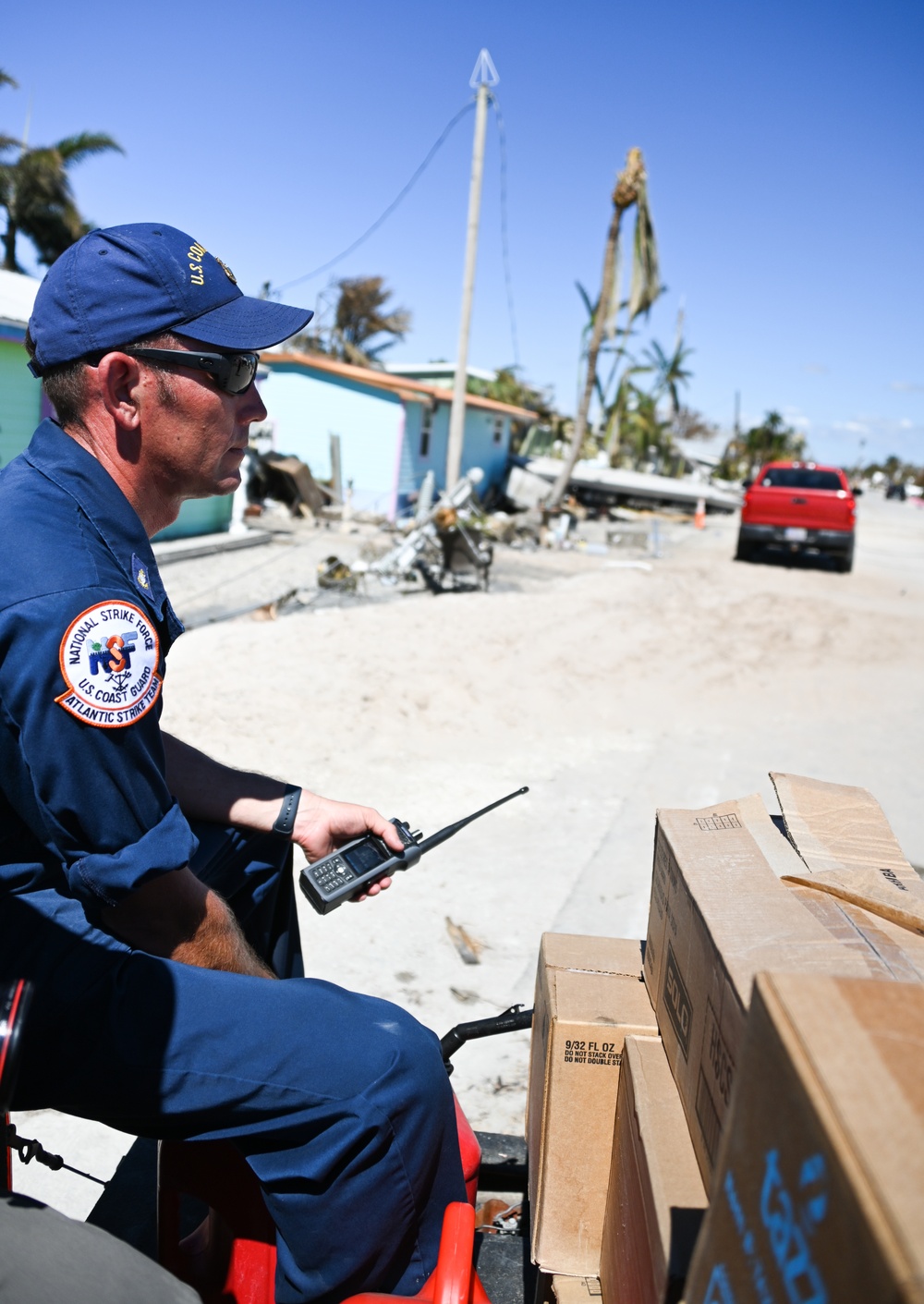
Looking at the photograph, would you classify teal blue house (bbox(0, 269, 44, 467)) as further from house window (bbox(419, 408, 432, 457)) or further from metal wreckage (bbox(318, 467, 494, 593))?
house window (bbox(419, 408, 432, 457))

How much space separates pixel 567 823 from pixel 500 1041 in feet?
6.19

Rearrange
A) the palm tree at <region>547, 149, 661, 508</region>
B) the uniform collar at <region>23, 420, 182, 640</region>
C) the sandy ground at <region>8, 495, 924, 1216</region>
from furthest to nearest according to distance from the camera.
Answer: the palm tree at <region>547, 149, 661, 508</region>
the sandy ground at <region>8, 495, 924, 1216</region>
the uniform collar at <region>23, 420, 182, 640</region>

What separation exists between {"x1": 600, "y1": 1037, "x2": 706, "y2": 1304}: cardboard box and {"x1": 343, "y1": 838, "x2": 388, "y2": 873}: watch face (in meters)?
0.73

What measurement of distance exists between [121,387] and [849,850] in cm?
170

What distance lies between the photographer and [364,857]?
7.20 ft

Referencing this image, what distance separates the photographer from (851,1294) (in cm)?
68

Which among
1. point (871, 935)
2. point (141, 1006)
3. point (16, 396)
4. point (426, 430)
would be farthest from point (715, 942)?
point (426, 430)

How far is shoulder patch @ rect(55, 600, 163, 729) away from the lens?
4.63 feet

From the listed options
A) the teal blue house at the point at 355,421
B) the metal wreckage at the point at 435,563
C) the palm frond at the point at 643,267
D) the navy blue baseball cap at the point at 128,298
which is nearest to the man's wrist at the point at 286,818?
the navy blue baseball cap at the point at 128,298

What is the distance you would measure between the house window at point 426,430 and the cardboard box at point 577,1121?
23.6 m

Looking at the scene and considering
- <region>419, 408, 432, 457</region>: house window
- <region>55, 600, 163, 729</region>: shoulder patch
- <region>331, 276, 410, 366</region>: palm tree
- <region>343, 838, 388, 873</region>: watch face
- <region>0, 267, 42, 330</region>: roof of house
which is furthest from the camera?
<region>331, 276, 410, 366</region>: palm tree

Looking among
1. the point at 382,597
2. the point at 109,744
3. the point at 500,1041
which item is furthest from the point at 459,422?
the point at 109,744

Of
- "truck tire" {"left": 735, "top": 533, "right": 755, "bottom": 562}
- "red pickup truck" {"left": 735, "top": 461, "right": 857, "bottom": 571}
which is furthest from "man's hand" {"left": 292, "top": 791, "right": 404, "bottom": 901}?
"truck tire" {"left": 735, "top": 533, "right": 755, "bottom": 562}

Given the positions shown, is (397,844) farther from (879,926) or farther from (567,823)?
(567,823)
